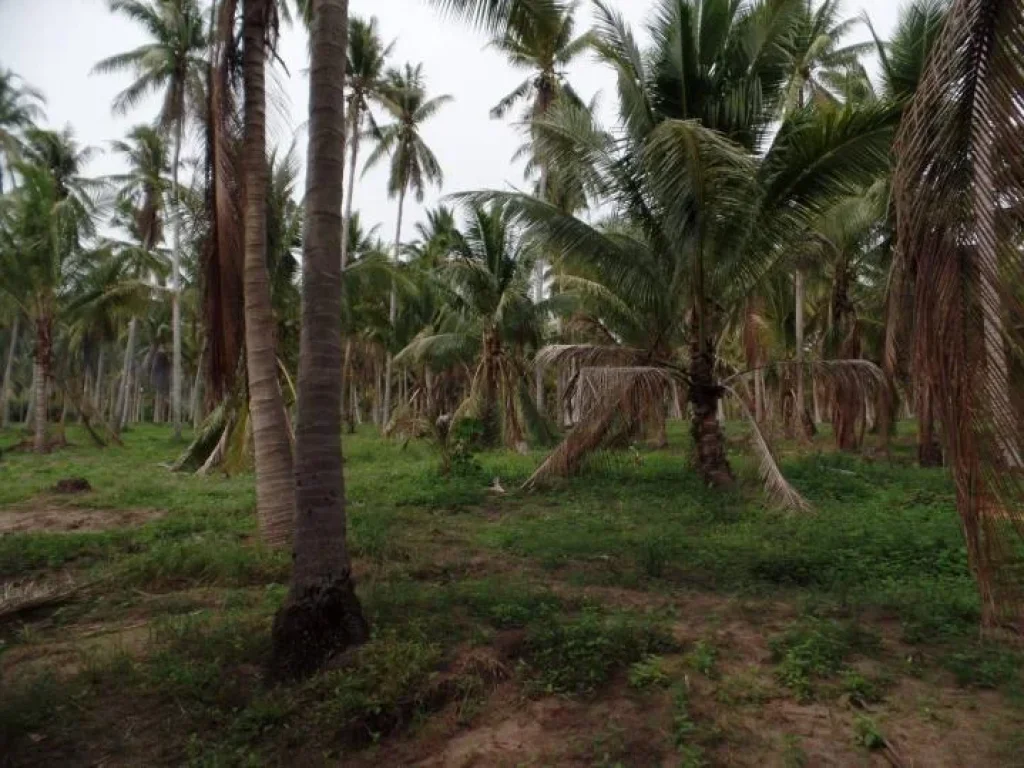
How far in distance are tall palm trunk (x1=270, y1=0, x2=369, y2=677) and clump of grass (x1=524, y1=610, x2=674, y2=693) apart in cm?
→ 114

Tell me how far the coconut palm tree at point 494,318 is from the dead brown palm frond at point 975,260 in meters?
13.7

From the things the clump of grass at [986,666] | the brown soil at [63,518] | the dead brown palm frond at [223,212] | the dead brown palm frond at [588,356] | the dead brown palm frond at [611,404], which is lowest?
the clump of grass at [986,666]

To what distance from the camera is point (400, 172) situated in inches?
1066

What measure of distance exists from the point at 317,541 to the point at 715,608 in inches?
117

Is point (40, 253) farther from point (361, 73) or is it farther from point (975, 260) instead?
point (975, 260)

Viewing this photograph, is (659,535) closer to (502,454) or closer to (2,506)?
(502,454)

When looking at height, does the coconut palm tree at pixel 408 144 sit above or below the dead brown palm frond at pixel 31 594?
above

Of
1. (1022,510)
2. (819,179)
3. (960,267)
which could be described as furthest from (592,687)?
(819,179)

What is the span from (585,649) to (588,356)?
22.7 ft

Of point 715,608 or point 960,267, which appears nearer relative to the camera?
point 960,267

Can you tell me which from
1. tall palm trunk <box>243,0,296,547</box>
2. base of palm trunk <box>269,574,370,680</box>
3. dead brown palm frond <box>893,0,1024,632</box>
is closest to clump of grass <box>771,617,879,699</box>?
dead brown palm frond <box>893,0,1024,632</box>

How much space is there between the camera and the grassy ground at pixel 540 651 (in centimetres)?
367

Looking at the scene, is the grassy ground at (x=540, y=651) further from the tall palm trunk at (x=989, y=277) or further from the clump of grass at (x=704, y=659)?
the tall palm trunk at (x=989, y=277)

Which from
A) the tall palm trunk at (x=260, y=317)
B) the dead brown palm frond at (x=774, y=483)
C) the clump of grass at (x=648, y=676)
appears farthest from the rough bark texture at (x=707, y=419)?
the clump of grass at (x=648, y=676)
